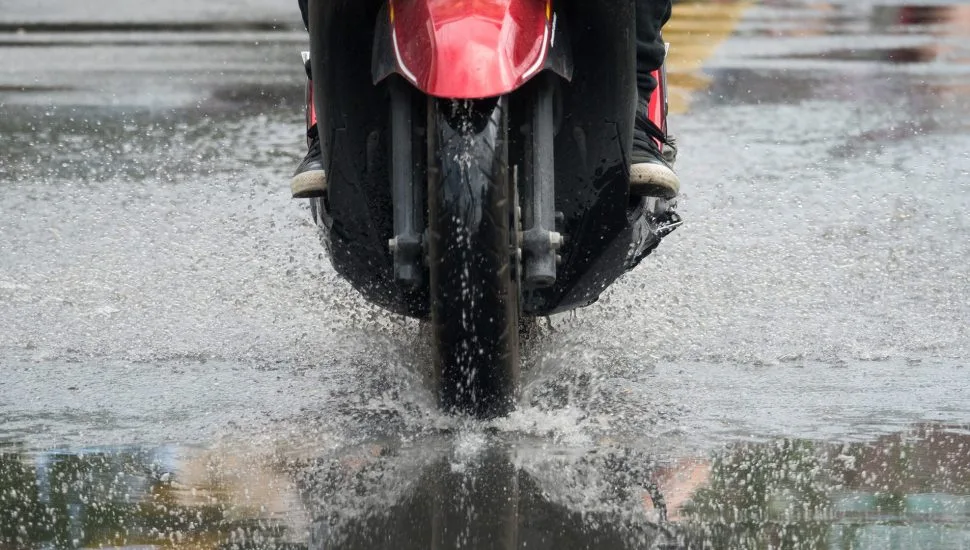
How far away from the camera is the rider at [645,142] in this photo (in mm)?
4266

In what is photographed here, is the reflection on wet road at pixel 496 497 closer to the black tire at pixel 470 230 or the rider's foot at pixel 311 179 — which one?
the black tire at pixel 470 230

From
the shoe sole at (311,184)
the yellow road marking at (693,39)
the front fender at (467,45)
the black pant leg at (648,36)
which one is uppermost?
the front fender at (467,45)

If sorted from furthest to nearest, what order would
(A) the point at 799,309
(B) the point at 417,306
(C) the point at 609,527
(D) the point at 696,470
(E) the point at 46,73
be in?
(E) the point at 46,73
(A) the point at 799,309
(B) the point at 417,306
(D) the point at 696,470
(C) the point at 609,527

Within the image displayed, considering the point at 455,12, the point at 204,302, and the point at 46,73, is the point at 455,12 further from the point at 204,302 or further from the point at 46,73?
the point at 46,73

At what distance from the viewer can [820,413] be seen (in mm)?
4445

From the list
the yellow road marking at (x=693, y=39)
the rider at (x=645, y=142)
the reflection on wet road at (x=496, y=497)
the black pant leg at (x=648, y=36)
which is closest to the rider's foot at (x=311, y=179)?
the rider at (x=645, y=142)

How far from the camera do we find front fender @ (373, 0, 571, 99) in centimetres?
361

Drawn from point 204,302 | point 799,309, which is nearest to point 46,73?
point 204,302

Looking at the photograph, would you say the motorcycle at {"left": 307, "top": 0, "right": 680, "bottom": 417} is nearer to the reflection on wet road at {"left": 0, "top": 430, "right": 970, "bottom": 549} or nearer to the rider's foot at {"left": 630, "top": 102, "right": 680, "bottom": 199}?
the rider's foot at {"left": 630, "top": 102, "right": 680, "bottom": 199}

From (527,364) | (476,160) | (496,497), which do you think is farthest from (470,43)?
(527,364)

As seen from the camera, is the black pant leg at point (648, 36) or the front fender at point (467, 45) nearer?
the front fender at point (467, 45)

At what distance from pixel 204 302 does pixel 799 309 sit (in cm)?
205

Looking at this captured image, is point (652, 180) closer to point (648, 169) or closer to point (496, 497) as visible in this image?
point (648, 169)

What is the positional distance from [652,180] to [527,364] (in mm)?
862
